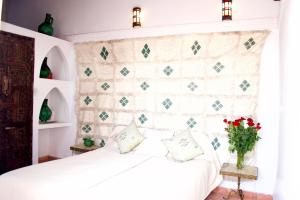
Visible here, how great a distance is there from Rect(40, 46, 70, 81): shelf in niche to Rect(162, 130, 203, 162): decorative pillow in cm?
230

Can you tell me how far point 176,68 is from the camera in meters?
3.93

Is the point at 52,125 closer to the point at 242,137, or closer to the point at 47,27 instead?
the point at 47,27

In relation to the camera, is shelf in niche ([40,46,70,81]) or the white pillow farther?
shelf in niche ([40,46,70,81])

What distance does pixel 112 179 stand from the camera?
2479mm

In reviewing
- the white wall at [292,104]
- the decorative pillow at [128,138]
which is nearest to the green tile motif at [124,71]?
the decorative pillow at [128,138]

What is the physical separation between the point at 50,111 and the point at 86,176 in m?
2.39

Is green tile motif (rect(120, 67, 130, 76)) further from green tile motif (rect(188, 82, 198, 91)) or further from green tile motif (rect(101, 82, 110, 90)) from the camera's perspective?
green tile motif (rect(188, 82, 198, 91))

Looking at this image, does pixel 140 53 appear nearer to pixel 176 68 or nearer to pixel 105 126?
pixel 176 68

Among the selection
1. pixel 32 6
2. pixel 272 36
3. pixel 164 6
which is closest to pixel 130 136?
pixel 164 6

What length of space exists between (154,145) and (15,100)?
6.58ft

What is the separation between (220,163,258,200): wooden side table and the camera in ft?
10.2

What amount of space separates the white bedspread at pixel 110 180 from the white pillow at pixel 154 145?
0.31m

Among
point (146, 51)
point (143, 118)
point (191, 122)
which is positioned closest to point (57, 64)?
point (146, 51)

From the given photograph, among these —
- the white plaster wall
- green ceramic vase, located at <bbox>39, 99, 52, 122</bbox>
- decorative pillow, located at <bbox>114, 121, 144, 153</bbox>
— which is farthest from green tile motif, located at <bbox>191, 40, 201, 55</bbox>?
green ceramic vase, located at <bbox>39, 99, 52, 122</bbox>
